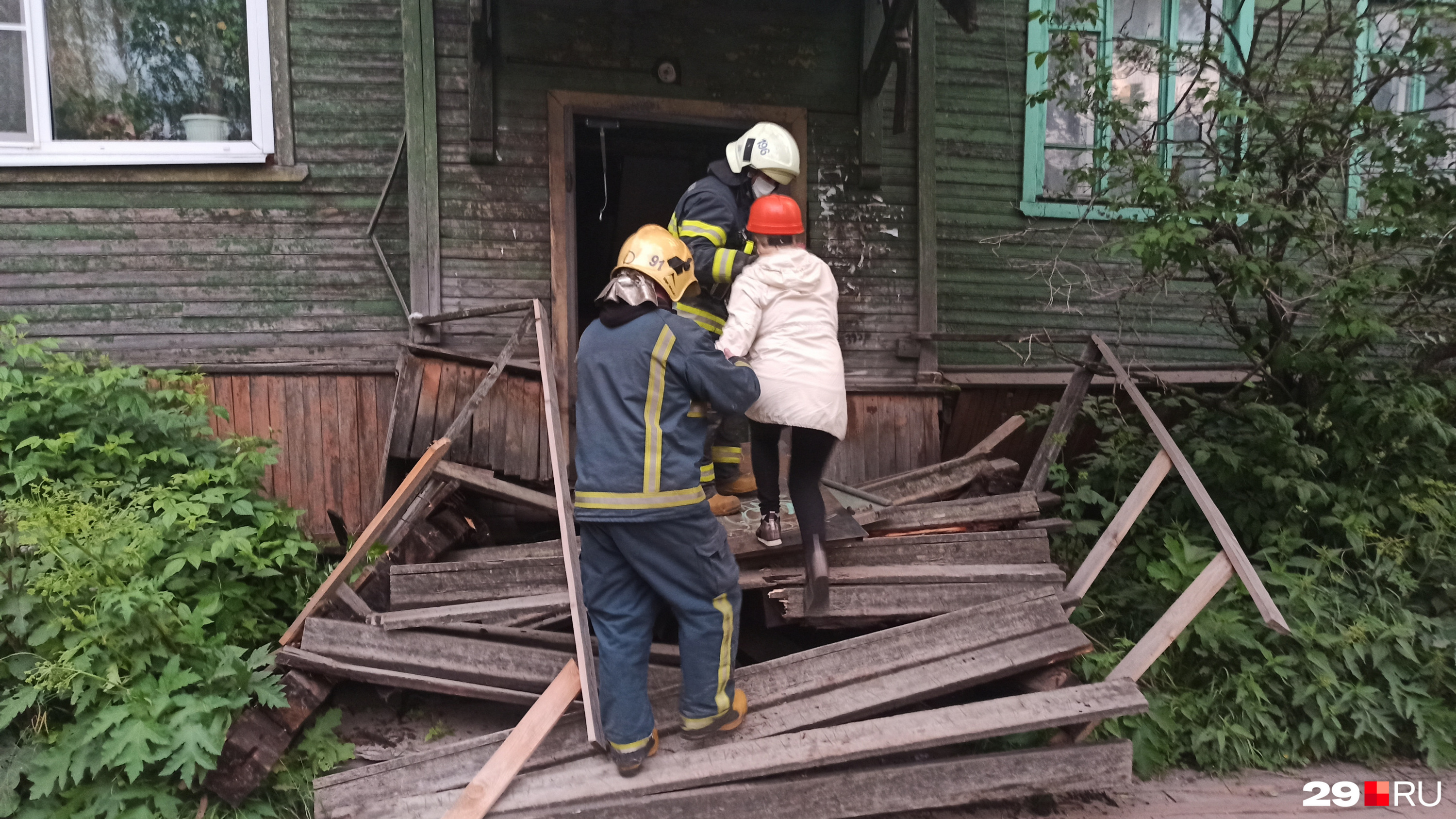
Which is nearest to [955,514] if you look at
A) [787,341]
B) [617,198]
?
[787,341]

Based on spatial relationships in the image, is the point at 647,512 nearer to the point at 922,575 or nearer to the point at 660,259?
the point at 660,259

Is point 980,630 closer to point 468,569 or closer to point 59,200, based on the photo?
point 468,569

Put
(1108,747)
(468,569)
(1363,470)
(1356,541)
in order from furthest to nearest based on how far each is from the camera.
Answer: (1363,470)
(1356,541)
(468,569)
(1108,747)

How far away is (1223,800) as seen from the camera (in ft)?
12.0

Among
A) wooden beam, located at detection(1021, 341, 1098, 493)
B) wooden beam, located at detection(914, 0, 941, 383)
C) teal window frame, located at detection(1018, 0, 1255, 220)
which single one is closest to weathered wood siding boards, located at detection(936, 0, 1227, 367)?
teal window frame, located at detection(1018, 0, 1255, 220)

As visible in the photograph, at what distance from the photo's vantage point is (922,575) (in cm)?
388

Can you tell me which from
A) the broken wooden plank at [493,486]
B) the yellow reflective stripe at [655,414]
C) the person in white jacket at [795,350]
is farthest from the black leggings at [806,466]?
the broken wooden plank at [493,486]

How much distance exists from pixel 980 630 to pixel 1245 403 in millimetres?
2638

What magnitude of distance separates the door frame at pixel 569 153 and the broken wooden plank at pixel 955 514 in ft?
6.95

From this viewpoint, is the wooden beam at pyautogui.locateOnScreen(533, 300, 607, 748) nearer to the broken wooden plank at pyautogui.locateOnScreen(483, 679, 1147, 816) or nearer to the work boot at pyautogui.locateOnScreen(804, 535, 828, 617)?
the broken wooden plank at pyautogui.locateOnScreen(483, 679, 1147, 816)

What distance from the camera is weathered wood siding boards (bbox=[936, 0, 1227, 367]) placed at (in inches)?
253

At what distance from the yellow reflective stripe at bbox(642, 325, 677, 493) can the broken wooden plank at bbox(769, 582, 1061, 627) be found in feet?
3.52

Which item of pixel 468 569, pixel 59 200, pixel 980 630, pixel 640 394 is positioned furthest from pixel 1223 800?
pixel 59 200

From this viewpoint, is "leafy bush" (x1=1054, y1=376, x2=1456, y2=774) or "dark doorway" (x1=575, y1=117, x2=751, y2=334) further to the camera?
"dark doorway" (x1=575, y1=117, x2=751, y2=334)
